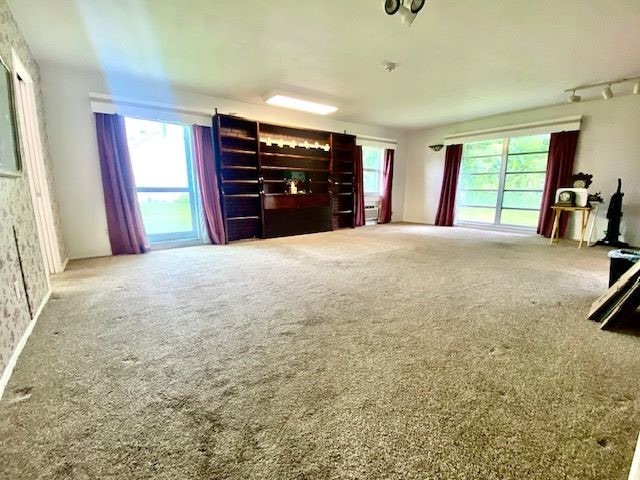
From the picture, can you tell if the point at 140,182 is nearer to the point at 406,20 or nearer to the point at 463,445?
the point at 406,20

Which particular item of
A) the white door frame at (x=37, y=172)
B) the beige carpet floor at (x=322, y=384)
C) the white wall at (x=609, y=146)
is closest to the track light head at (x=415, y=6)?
the beige carpet floor at (x=322, y=384)

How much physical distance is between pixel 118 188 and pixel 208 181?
4.11 feet

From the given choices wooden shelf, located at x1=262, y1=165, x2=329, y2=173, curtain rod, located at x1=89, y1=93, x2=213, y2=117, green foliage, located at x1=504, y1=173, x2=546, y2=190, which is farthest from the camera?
green foliage, located at x1=504, y1=173, x2=546, y2=190

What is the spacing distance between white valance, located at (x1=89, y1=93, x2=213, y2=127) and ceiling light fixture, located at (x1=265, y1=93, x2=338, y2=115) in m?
1.09

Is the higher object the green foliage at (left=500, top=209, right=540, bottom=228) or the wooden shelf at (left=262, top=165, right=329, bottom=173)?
the wooden shelf at (left=262, top=165, right=329, bottom=173)

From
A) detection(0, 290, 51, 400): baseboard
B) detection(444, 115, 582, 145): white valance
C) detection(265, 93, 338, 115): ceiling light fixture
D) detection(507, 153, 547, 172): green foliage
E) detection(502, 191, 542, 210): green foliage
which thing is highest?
detection(265, 93, 338, 115): ceiling light fixture

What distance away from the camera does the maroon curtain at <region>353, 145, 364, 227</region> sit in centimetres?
673

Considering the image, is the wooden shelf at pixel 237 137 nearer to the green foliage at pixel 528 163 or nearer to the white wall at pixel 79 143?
the white wall at pixel 79 143

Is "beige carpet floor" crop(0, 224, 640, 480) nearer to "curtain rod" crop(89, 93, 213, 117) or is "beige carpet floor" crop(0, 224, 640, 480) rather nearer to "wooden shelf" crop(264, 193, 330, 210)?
"curtain rod" crop(89, 93, 213, 117)

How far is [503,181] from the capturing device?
6.18 metres

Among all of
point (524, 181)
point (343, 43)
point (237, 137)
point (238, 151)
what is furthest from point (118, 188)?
point (524, 181)

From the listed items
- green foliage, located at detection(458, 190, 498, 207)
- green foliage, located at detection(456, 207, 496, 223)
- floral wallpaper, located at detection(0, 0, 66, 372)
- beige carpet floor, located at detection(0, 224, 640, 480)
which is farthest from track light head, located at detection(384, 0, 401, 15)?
green foliage, located at detection(456, 207, 496, 223)

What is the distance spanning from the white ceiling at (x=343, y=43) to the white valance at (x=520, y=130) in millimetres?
873

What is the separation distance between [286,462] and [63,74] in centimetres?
503
